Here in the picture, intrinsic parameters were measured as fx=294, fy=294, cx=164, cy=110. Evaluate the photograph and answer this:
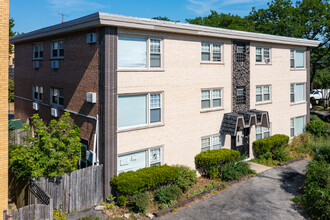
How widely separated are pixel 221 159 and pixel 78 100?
9029 mm

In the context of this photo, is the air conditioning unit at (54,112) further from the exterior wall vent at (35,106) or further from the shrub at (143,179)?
the shrub at (143,179)

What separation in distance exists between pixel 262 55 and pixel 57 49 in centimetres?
1483

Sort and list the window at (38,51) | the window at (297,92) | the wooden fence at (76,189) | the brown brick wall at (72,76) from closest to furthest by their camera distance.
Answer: the wooden fence at (76,189) < the brown brick wall at (72,76) < the window at (38,51) < the window at (297,92)

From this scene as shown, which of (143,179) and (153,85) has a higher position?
(153,85)

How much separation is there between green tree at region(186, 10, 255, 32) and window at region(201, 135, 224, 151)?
3855 centimetres

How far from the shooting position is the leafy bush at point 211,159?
17.4 metres

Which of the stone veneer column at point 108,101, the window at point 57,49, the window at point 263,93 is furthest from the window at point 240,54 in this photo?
the window at point 57,49

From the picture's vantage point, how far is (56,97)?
19.2 meters

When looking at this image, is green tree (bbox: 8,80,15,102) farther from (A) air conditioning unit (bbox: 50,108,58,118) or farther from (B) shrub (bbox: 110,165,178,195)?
(B) shrub (bbox: 110,165,178,195)

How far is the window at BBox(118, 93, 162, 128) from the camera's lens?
14828 millimetres

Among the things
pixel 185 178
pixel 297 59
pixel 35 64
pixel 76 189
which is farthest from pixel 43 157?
pixel 297 59

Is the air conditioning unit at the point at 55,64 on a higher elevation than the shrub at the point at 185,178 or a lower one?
higher

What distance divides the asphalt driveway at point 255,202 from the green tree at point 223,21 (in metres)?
40.7

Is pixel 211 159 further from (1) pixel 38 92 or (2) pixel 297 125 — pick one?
(1) pixel 38 92
